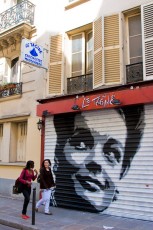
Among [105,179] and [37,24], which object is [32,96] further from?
[105,179]

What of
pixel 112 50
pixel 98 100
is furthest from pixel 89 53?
pixel 98 100

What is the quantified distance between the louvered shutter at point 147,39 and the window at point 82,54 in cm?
229

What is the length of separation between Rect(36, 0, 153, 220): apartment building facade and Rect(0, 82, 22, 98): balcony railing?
5.79 feet

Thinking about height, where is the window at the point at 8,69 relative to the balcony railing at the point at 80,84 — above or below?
above

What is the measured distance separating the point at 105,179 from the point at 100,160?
58 centimetres

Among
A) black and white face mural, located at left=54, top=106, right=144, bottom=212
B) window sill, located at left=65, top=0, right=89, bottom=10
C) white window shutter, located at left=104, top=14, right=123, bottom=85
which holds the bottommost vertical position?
black and white face mural, located at left=54, top=106, right=144, bottom=212

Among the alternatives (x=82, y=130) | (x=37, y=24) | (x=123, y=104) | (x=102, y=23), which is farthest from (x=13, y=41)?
(x=123, y=104)

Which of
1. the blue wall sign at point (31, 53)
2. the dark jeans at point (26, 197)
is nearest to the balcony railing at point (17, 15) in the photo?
the blue wall sign at point (31, 53)

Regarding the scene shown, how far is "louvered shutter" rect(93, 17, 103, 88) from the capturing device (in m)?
8.98

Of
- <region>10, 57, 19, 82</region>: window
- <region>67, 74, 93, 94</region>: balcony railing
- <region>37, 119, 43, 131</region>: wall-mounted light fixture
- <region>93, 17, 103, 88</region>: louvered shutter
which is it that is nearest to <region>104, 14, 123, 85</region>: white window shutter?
<region>93, 17, 103, 88</region>: louvered shutter

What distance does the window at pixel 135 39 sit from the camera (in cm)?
874

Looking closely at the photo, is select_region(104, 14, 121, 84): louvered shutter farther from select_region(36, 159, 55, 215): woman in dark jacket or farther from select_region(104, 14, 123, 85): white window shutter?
select_region(36, 159, 55, 215): woman in dark jacket

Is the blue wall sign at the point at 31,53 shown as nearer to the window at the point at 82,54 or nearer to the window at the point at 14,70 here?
the window at the point at 82,54

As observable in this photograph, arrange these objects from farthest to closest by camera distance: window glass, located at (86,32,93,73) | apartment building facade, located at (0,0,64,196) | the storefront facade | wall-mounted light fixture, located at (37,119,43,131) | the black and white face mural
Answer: apartment building facade, located at (0,0,64,196) → wall-mounted light fixture, located at (37,119,43,131) → window glass, located at (86,32,93,73) → the black and white face mural → the storefront facade
